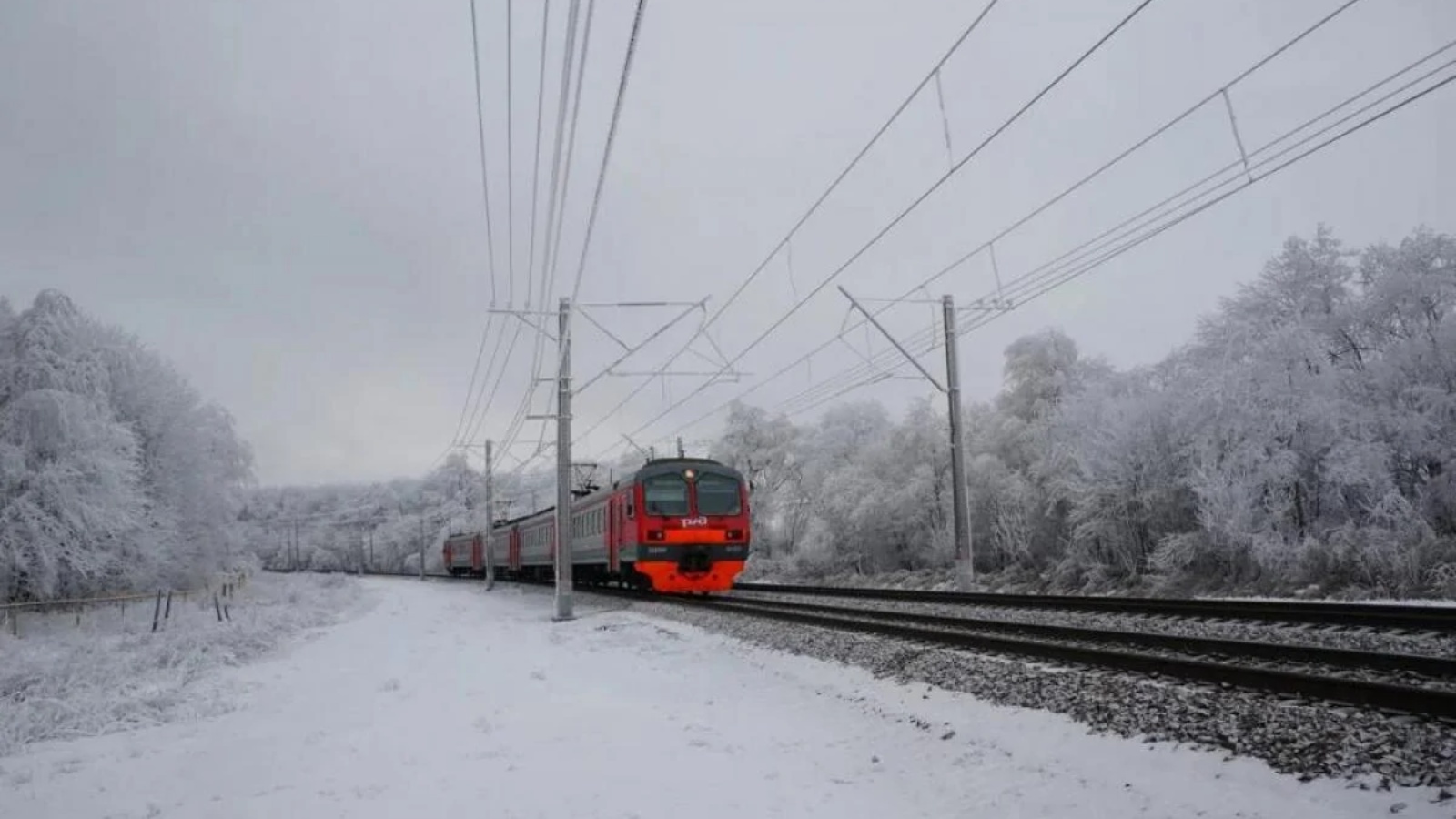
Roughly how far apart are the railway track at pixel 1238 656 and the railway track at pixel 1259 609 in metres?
0.02

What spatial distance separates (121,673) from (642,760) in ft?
29.5

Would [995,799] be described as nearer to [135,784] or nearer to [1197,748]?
[1197,748]

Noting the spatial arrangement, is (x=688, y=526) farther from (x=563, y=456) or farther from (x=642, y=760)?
(x=642, y=760)

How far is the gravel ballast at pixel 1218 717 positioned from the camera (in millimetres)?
4477

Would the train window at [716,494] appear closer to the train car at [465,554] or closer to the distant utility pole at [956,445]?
the distant utility pole at [956,445]

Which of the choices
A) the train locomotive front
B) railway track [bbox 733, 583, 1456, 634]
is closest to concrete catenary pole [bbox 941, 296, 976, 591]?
railway track [bbox 733, 583, 1456, 634]

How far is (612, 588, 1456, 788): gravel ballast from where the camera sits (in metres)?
4.48

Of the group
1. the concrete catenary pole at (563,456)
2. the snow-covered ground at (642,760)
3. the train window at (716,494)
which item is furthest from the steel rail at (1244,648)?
the train window at (716,494)

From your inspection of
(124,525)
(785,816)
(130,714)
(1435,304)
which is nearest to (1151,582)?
(1435,304)

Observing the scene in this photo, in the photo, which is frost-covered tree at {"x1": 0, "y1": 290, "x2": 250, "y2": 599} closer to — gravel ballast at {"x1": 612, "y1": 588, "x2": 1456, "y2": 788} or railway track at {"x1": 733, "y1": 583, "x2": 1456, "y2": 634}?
railway track at {"x1": 733, "y1": 583, "x2": 1456, "y2": 634}

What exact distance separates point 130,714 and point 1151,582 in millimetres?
18113

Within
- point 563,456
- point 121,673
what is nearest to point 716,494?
point 563,456

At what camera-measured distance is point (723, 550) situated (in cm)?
2359

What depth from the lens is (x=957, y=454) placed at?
22328 millimetres
